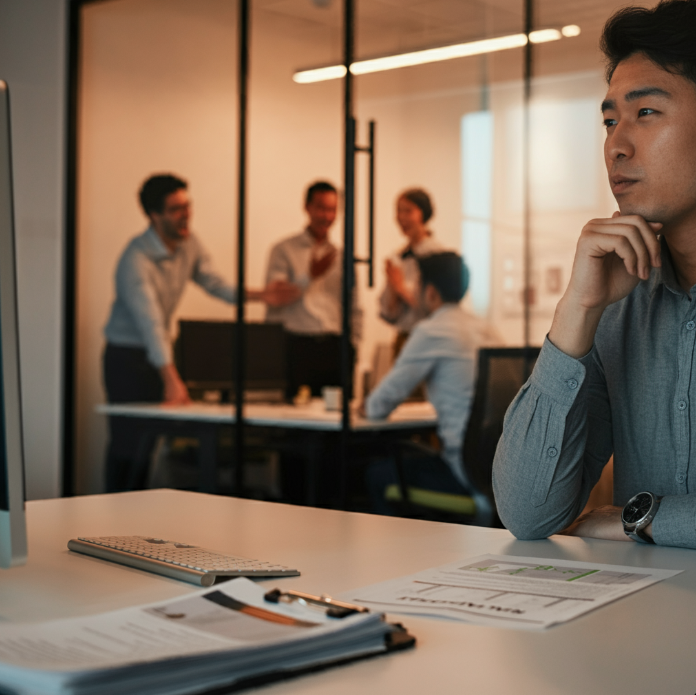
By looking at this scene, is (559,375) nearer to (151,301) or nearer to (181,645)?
(181,645)

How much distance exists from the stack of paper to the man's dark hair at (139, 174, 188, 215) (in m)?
4.03

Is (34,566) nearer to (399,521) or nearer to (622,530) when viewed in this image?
(399,521)

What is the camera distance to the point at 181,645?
73 cm

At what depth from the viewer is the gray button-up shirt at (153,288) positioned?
453 cm

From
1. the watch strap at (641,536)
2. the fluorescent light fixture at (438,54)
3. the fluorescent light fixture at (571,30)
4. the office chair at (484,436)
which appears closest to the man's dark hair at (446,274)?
the office chair at (484,436)

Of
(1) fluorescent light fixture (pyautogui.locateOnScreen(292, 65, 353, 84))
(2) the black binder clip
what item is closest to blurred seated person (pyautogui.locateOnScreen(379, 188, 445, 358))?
(1) fluorescent light fixture (pyautogui.locateOnScreen(292, 65, 353, 84))

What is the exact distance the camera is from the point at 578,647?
816mm

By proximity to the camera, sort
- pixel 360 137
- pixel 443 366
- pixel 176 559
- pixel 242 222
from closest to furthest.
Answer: pixel 176 559
pixel 443 366
pixel 360 137
pixel 242 222

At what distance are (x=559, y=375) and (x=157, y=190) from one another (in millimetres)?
3646

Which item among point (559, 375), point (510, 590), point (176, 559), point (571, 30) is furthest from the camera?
point (571, 30)

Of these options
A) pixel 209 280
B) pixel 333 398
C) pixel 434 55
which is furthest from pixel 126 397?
pixel 434 55

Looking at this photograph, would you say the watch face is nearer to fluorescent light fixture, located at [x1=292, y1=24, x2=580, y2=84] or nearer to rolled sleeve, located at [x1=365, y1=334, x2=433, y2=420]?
rolled sleeve, located at [x1=365, y1=334, x2=433, y2=420]

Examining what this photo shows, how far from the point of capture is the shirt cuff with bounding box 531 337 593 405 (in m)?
1.46

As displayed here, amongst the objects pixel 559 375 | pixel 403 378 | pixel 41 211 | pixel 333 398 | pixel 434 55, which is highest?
pixel 434 55
